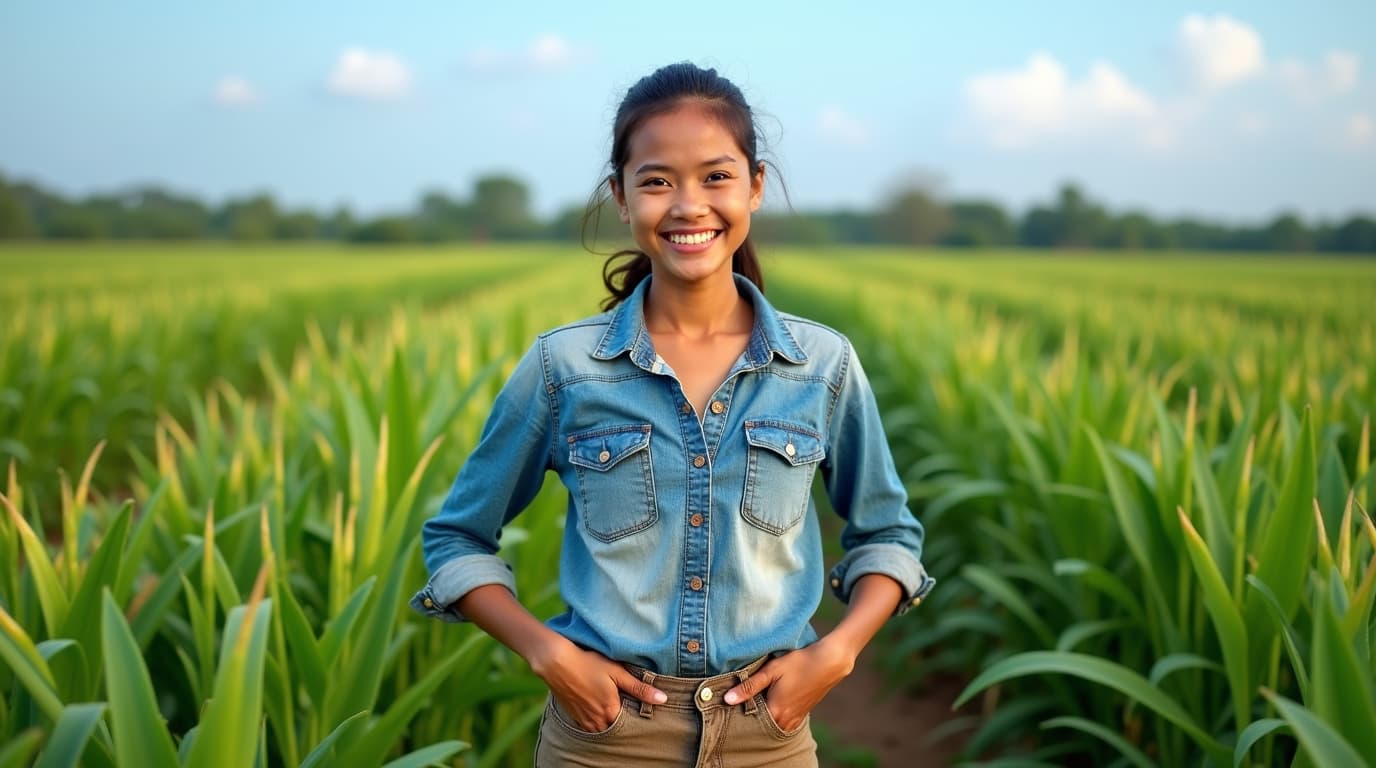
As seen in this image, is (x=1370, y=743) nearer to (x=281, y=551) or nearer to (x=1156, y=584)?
(x=1156, y=584)

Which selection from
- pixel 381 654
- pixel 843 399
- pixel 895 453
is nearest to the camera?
pixel 843 399

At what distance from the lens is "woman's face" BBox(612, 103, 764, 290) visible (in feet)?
4.22

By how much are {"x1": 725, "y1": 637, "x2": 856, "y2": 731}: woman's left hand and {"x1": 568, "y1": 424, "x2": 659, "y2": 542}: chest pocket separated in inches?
9.0

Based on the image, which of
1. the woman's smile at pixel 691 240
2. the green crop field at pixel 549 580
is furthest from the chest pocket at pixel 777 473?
the green crop field at pixel 549 580

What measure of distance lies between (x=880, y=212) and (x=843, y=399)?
279ft

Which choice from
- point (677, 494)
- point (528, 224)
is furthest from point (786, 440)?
point (528, 224)

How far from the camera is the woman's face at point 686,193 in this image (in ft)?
4.22

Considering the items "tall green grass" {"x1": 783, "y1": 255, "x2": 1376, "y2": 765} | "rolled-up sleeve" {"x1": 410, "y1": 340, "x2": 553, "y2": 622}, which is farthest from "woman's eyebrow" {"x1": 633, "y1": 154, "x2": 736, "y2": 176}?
"tall green grass" {"x1": 783, "y1": 255, "x2": 1376, "y2": 765}

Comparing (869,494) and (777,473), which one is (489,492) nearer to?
(777,473)

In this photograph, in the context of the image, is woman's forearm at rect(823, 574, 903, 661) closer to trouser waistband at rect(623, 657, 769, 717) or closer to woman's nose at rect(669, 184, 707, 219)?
trouser waistband at rect(623, 657, 769, 717)

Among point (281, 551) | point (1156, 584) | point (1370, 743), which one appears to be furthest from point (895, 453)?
point (1370, 743)

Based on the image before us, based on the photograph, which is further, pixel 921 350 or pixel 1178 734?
pixel 921 350

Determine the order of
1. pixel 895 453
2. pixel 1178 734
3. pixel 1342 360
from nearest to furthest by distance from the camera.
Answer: pixel 1178 734
pixel 1342 360
pixel 895 453

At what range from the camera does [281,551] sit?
1.98 m
